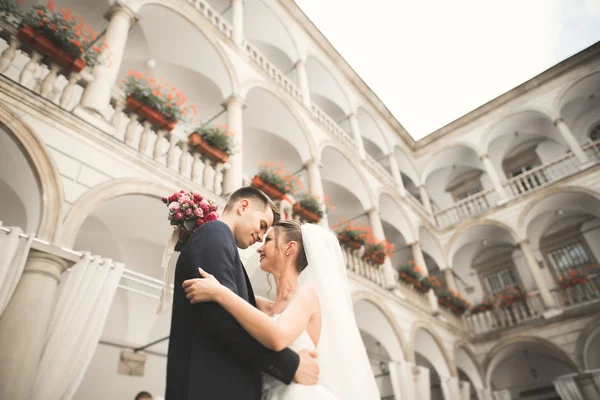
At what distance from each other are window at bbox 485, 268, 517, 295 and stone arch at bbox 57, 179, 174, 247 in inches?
628

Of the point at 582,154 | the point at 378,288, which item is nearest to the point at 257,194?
the point at 378,288

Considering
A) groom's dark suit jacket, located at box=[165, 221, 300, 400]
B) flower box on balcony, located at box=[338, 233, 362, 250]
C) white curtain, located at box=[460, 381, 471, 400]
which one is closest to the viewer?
groom's dark suit jacket, located at box=[165, 221, 300, 400]

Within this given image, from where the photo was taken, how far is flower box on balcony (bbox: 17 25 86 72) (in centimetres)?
489

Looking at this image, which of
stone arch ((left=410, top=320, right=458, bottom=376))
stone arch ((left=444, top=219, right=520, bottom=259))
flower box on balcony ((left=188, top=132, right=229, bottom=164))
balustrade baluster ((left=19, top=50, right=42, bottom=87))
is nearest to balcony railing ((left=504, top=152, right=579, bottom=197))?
stone arch ((left=444, top=219, right=520, bottom=259))

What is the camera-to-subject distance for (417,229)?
15539 mm

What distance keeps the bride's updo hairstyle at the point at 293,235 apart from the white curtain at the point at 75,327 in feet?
9.14

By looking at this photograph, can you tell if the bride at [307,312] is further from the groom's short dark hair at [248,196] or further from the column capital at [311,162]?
the column capital at [311,162]

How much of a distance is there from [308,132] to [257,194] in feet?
31.4

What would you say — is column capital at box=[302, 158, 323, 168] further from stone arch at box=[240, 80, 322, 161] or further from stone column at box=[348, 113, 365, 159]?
stone column at box=[348, 113, 365, 159]

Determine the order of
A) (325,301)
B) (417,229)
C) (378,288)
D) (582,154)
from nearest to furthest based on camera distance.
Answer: (325,301) < (378,288) < (582,154) < (417,229)

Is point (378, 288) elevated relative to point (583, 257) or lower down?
lower down

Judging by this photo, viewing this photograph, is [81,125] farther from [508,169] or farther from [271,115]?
[508,169]

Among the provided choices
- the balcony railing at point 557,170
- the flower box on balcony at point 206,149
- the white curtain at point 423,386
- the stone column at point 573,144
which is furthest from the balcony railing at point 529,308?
the flower box on balcony at point 206,149

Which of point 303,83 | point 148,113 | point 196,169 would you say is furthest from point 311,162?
point 148,113
